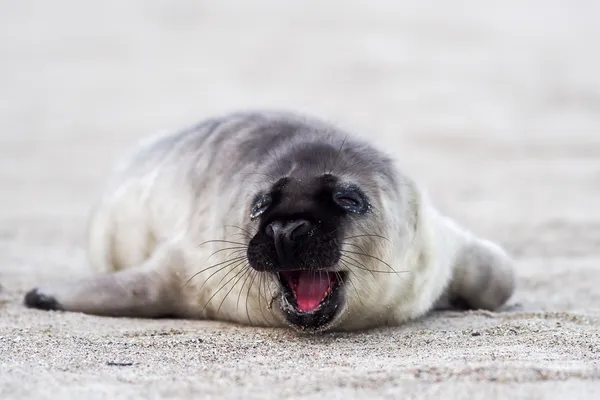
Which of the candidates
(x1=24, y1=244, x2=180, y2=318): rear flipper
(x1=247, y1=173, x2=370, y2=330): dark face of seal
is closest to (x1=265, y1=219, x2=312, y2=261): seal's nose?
(x1=247, y1=173, x2=370, y2=330): dark face of seal

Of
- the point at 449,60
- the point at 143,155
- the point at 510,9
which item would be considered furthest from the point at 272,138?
the point at 510,9

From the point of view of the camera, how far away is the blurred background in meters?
9.88

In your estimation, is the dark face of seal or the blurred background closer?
the dark face of seal

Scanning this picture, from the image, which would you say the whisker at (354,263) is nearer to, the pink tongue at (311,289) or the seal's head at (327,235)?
the seal's head at (327,235)

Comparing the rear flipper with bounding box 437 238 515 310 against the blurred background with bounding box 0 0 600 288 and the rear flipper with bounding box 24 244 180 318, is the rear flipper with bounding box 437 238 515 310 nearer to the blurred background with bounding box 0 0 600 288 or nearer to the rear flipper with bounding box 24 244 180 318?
the rear flipper with bounding box 24 244 180 318

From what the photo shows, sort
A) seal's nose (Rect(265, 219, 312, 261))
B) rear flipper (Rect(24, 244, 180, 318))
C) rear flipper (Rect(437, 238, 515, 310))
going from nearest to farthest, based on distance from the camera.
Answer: seal's nose (Rect(265, 219, 312, 261)), rear flipper (Rect(24, 244, 180, 318)), rear flipper (Rect(437, 238, 515, 310))

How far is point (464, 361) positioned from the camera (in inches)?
139

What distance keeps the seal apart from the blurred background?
1.77 m

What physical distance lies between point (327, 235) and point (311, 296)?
1.02ft

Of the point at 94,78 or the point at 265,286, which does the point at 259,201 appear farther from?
the point at 94,78

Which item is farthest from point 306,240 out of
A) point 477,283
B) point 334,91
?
point 334,91

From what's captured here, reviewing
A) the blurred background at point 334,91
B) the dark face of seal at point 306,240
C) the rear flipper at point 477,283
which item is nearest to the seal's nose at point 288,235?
the dark face of seal at point 306,240

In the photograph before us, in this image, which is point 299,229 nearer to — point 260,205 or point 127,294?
point 260,205

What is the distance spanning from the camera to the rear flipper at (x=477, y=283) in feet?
17.4
